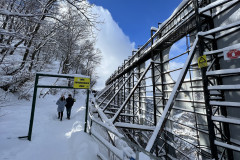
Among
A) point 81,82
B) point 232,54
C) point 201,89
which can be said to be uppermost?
point 232,54

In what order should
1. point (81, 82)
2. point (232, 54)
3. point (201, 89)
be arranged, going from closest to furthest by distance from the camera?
point (232, 54) < point (201, 89) < point (81, 82)

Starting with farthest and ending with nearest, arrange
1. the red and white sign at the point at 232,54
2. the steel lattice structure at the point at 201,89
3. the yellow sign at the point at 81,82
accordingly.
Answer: the yellow sign at the point at 81,82 → the steel lattice structure at the point at 201,89 → the red and white sign at the point at 232,54

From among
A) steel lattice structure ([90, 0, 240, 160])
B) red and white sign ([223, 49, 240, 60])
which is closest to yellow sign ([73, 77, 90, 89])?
steel lattice structure ([90, 0, 240, 160])

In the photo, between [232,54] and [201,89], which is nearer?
[232,54]

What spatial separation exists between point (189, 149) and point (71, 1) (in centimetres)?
711

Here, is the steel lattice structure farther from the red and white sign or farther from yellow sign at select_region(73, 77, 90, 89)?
yellow sign at select_region(73, 77, 90, 89)

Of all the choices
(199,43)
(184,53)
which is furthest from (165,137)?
(199,43)

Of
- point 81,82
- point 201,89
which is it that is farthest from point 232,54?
point 81,82

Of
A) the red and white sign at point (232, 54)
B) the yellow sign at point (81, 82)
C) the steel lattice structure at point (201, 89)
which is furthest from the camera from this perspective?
the yellow sign at point (81, 82)

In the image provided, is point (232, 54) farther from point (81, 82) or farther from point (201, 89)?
point (81, 82)

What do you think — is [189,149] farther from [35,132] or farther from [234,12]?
[35,132]

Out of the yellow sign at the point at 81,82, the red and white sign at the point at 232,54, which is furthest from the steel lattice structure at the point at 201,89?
the yellow sign at the point at 81,82

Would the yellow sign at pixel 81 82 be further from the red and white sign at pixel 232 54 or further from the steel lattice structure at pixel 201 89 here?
the red and white sign at pixel 232 54

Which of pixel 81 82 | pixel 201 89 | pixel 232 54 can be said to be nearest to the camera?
pixel 232 54
